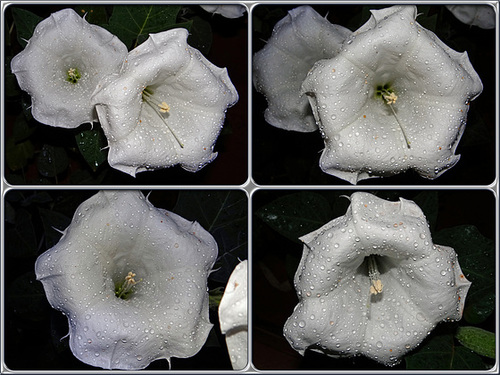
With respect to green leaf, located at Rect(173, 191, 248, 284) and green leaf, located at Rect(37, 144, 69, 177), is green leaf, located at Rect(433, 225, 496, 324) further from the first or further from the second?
green leaf, located at Rect(37, 144, 69, 177)

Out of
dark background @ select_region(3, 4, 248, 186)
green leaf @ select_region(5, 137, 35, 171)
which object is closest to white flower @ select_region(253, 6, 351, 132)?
dark background @ select_region(3, 4, 248, 186)

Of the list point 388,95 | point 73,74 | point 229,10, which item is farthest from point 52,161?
point 388,95

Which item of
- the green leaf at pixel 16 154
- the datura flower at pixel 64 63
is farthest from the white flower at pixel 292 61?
the green leaf at pixel 16 154

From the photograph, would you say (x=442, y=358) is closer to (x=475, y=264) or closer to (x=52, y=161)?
(x=475, y=264)

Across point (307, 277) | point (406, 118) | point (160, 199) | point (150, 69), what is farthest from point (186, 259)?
point (406, 118)

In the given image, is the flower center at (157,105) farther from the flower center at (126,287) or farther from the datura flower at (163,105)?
the flower center at (126,287)

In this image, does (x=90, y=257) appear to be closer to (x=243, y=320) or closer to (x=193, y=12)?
(x=243, y=320)
